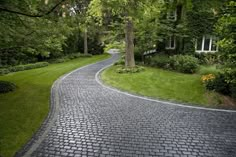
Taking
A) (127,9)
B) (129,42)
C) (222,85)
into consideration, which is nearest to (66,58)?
(129,42)

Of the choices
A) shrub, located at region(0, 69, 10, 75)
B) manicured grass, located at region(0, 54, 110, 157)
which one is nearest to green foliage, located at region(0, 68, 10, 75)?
shrub, located at region(0, 69, 10, 75)

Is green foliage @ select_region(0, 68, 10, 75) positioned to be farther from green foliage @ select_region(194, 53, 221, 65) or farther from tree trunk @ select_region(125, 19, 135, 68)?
green foliage @ select_region(194, 53, 221, 65)

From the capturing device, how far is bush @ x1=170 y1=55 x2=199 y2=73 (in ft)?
57.6

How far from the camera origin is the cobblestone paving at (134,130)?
6.21m

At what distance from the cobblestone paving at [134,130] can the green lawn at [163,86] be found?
1.37m

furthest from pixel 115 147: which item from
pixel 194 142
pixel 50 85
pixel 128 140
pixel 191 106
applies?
pixel 50 85

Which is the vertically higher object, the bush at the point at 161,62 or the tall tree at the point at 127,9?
the tall tree at the point at 127,9

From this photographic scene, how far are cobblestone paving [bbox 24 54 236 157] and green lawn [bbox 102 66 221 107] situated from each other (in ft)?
4.51

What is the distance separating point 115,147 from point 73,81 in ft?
31.7

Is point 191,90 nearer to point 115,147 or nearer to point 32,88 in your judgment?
point 115,147

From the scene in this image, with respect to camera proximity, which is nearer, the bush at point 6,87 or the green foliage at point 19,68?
the bush at point 6,87

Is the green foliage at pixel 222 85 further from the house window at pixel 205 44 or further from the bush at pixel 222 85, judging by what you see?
the house window at pixel 205 44

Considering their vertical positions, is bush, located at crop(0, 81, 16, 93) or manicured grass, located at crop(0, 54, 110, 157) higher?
bush, located at crop(0, 81, 16, 93)

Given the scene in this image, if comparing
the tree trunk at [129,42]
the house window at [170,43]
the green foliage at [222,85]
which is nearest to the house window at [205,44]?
the house window at [170,43]
